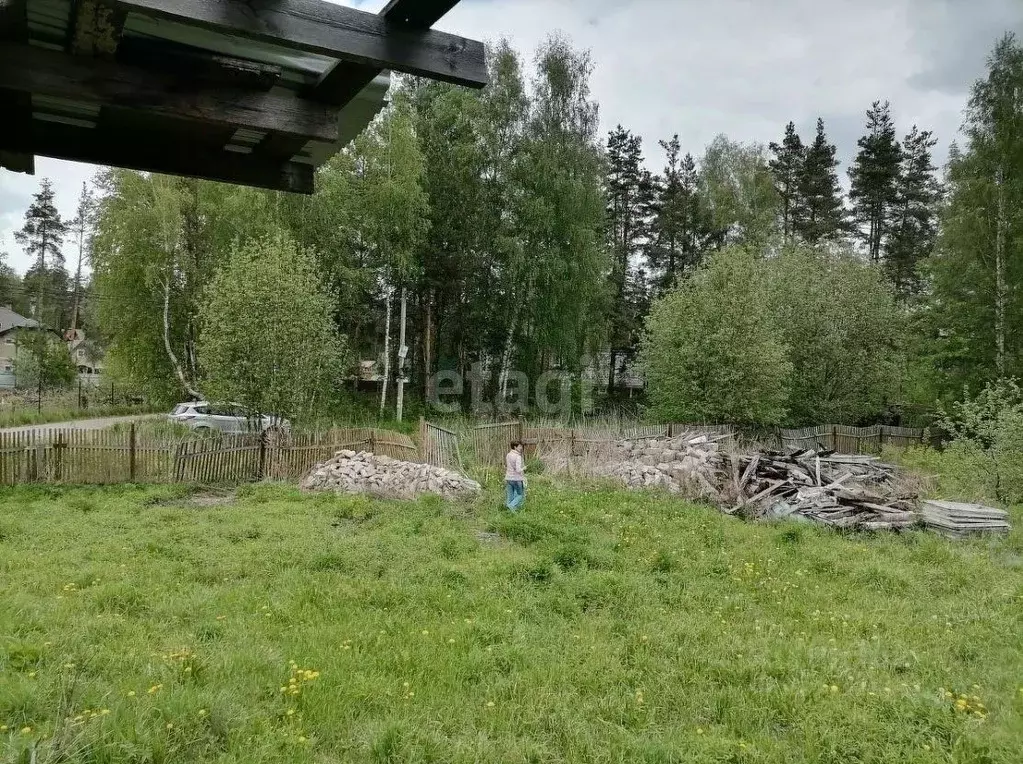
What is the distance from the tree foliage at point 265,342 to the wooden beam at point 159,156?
523 inches

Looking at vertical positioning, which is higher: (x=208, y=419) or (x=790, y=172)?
(x=790, y=172)

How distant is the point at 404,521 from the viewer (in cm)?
955

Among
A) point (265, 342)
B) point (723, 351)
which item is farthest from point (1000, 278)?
point (265, 342)

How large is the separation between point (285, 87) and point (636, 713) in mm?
4067

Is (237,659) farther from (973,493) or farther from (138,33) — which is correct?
(973,493)

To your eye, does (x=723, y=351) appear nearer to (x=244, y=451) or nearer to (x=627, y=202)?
(x=244, y=451)

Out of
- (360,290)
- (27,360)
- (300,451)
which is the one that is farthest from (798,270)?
(27,360)

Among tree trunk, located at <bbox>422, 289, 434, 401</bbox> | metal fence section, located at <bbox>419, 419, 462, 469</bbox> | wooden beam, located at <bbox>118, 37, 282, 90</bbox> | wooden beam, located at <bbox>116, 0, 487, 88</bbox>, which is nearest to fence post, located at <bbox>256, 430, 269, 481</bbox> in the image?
metal fence section, located at <bbox>419, 419, 462, 469</bbox>

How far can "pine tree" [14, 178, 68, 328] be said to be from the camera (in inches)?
1923

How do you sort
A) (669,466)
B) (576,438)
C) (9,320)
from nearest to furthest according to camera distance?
(669,466), (576,438), (9,320)

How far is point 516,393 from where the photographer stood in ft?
91.9

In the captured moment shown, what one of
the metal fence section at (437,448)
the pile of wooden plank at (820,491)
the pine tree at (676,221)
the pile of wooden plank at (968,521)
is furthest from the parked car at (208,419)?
the pine tree at (676,221)

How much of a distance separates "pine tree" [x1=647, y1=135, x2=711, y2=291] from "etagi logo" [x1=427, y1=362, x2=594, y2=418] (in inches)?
424

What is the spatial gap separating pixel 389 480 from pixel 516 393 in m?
16.0
